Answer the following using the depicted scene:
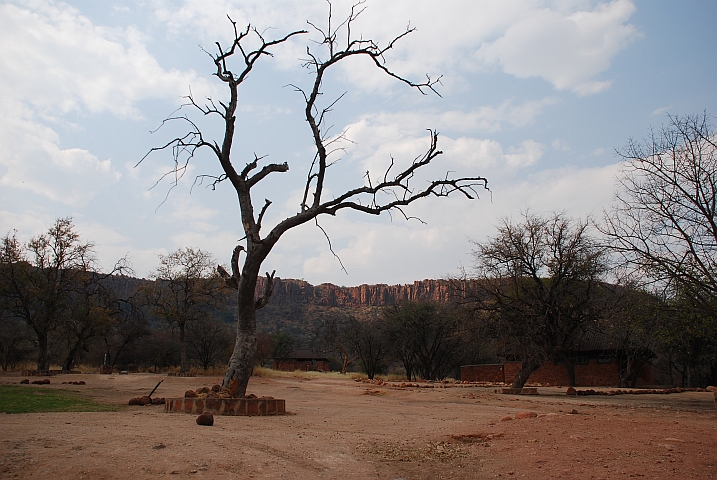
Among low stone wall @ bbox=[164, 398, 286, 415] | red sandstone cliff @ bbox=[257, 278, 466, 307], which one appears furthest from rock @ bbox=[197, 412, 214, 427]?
red sandstone cliff @ bbox=[257, 278, 466, 307]

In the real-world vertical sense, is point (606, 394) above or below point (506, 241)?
below

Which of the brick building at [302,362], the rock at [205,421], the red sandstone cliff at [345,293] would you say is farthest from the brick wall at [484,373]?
the red sandstone cliff at [345,293]

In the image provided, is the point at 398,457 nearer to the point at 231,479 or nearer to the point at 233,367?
the point at 231,479

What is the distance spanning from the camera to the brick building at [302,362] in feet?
201

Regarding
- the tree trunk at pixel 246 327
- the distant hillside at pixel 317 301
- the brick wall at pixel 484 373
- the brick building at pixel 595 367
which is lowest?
the brick wall at pixel 484 373

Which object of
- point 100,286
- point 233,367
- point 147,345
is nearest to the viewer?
point 233,367

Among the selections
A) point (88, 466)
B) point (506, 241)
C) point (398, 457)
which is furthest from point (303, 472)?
point (506, 241)

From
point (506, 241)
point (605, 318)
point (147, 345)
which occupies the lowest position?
point (147, 345)

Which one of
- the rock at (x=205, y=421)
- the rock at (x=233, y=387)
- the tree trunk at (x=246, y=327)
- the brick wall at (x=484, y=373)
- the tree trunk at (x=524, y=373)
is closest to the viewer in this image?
the rock at (x=205, y=421)

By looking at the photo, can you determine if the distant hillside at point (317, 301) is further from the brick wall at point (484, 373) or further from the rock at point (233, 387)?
the rock at point (233, 387)

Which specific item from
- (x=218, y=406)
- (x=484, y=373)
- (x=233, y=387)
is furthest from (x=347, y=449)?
(x=484, y=373)

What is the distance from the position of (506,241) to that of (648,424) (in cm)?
1348

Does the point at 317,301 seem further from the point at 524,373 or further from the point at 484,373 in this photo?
the point at 524,373

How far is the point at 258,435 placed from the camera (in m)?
6.36
